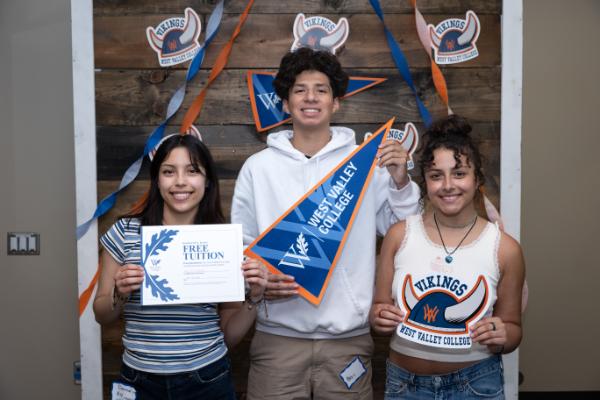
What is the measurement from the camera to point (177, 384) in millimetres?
1615

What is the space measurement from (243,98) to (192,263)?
972mm

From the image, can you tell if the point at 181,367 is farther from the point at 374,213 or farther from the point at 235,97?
the point at 235,97

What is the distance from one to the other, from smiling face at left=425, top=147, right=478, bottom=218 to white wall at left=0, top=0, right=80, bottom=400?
2280 millimetres

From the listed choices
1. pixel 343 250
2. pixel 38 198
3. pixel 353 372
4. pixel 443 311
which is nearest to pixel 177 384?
pixel 353 372

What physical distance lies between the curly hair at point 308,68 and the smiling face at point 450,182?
20.4 inches

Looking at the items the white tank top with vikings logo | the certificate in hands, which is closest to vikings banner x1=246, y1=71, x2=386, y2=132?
the certificate in hands

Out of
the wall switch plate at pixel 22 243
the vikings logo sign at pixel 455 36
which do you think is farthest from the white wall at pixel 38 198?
the vikings logo sign at pixel 455 36

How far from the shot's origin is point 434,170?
5.62 feet

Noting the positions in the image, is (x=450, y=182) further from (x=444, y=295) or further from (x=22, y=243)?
(x=22, y=243)

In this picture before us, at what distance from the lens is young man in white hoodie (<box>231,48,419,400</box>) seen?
6.15 feet

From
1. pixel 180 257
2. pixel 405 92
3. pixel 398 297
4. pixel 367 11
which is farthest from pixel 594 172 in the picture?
pixel 180 257

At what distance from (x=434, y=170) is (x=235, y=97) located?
3.46ft

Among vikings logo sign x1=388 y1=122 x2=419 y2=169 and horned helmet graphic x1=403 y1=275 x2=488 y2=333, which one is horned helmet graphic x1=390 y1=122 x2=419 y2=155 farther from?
horned helmet graphic x1=403 y1=275 x2=488 y2=333

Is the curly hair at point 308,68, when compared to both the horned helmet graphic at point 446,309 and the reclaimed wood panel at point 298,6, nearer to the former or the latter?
the reclaimed wood panel at point 298,6
